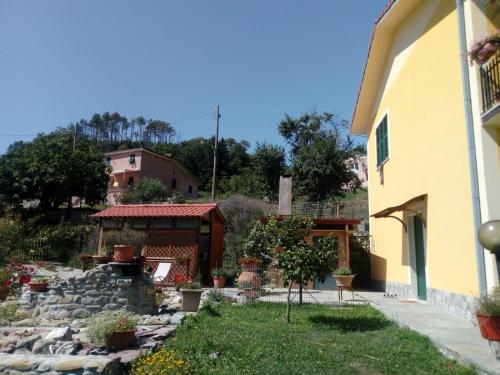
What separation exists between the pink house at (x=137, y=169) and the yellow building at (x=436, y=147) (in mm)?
30138

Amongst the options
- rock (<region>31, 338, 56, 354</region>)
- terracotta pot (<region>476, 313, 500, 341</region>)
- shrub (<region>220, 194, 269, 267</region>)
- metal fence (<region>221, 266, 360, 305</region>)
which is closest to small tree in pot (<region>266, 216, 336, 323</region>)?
metal fence (<region>221, 266, 360, 305</region>)

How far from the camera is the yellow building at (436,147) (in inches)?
277

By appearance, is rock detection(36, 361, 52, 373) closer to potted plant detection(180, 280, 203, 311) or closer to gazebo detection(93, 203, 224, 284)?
potted plant detection(180, 280, 203, 311)

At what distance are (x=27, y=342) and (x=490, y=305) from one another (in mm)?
6672

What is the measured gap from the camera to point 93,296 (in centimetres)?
870

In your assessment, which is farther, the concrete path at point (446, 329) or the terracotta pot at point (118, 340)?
the terracotta pot at point (118, 340)

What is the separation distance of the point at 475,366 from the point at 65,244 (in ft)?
73.9

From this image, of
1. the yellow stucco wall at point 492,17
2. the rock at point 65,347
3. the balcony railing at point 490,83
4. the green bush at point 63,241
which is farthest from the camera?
the green bush at point 63,241

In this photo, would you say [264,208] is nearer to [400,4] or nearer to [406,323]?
[400,4]

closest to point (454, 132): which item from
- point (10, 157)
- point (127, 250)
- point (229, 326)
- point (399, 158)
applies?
point (399, 158)

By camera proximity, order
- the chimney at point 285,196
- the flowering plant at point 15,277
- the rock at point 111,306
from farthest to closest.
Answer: the chimney at point 285,196 < the flowering plant at point 15,277 < the rock at point 111,306

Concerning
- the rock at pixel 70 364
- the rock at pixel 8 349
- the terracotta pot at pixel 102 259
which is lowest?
the rock at pixel 8 349

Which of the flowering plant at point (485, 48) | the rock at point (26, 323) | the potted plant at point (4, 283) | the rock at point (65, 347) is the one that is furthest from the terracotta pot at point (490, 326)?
the potted plant at point (4, 283)

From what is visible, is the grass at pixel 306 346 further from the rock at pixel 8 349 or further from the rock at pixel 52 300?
the rock at pixel 52 300
